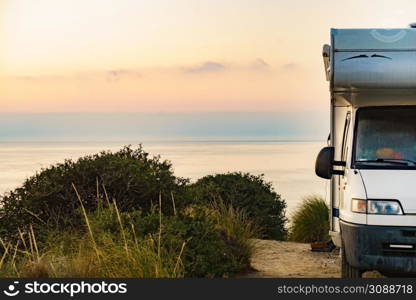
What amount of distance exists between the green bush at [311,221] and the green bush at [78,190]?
490 centimetres

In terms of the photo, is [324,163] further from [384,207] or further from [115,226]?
[115,226]

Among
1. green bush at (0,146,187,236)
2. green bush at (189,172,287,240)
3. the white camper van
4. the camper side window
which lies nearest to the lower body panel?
the white camper van

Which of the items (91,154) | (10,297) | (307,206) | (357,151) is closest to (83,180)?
(91,154)

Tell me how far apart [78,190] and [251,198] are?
19.4ft

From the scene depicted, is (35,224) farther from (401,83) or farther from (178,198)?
(401,83)

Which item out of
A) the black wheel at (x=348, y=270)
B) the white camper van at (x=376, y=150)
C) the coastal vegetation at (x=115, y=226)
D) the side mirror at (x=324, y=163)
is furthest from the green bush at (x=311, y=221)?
the side mirror at (x=324, y=163)

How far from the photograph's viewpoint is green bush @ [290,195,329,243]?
16188mm

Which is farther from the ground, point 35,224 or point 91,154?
point 91,154

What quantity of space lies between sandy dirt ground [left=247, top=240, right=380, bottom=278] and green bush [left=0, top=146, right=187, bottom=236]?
1929 mm

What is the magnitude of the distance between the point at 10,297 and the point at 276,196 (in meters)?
9.98

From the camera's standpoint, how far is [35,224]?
446 inches

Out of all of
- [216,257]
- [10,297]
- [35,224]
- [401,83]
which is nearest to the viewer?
[10,297]

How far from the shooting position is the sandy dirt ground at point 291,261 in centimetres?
1194

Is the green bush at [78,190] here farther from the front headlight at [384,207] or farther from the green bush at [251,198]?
the green bush at [251,198]
